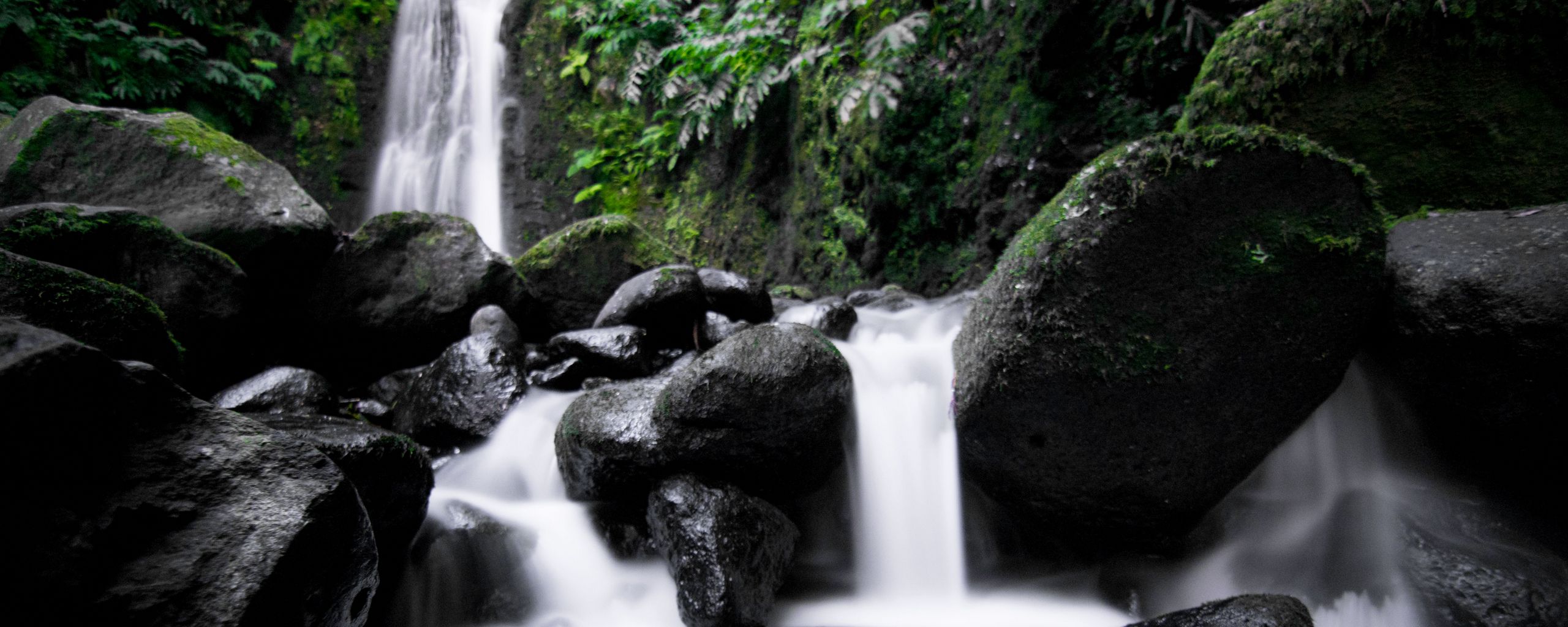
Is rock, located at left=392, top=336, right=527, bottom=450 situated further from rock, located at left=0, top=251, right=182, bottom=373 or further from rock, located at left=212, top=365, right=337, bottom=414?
rock, located at left=0, top=251, right=182, bottom=373

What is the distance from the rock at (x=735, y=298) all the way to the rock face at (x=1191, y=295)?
9.78ft

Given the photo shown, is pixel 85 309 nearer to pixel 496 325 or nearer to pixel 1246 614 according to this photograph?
pixel 496 325

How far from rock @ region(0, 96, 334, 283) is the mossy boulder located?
19.9 feet

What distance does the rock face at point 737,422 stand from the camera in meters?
3.03

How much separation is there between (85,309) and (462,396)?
1962 millimetres

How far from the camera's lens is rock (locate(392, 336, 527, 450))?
4.14 metres

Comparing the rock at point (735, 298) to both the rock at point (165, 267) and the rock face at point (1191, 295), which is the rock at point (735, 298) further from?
the rock at point (165, 267)

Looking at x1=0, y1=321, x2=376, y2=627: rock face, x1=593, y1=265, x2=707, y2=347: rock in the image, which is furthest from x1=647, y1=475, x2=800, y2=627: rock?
x1=593, y1=265, x2=707, y2=347: rock

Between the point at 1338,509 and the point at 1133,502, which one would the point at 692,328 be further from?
the point at 1338,509

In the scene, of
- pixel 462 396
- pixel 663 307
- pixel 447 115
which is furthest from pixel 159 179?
pixel 447 115

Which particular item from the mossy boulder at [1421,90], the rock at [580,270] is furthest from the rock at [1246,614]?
the rock at [580,270]

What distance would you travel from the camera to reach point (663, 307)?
16.5 ft

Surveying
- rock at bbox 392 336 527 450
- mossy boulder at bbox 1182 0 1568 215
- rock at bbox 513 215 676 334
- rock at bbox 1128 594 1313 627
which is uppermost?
mossy boulder at bbox 1182 0 1568 215

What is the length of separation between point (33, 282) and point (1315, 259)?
15.6 ft
